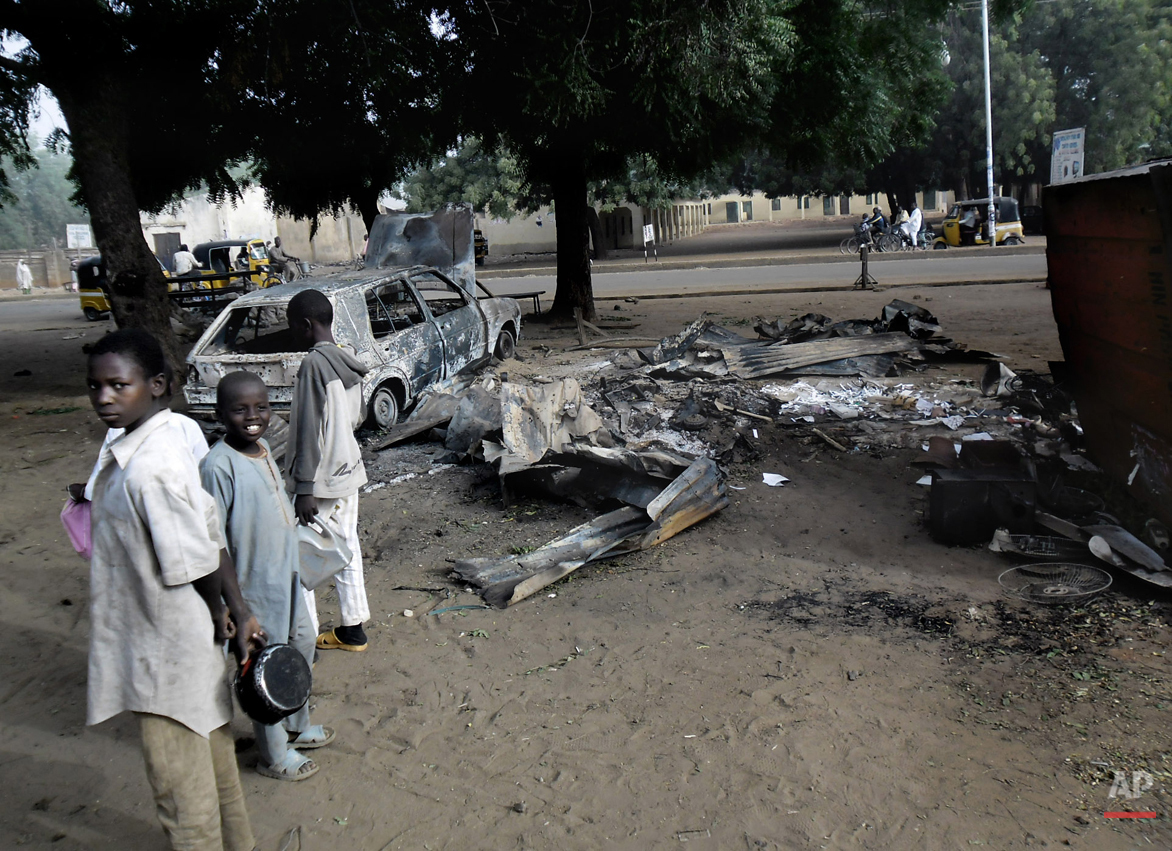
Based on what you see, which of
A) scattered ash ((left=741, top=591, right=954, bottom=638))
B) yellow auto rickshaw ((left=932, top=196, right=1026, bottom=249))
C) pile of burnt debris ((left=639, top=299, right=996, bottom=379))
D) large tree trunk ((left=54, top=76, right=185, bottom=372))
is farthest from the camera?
yellow auto rickshaw ((left=932, top=196, right=1026, bottom=249))

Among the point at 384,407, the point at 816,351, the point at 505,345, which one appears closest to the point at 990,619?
the point at 384,407

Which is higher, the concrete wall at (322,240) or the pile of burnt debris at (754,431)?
the concrete wall at (322,240)

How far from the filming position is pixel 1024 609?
168 inches

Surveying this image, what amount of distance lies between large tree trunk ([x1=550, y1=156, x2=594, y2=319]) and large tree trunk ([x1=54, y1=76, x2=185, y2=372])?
724 centimetres

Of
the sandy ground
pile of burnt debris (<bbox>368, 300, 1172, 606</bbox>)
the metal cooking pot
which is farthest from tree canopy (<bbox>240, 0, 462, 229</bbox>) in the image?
the metal cooking pot

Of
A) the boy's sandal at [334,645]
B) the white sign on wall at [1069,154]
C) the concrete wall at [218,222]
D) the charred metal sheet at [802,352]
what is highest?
the concrete wall at [218,222]

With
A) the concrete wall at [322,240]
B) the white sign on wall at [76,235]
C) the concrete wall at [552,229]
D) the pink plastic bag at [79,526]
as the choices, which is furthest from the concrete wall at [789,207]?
the pink plastic bag at [79,526]

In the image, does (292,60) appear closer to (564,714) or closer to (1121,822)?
(564,714)

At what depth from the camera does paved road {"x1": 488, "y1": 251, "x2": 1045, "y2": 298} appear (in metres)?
19.0

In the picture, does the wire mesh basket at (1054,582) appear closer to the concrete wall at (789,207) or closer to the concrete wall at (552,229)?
the concrete wall at (552,229)

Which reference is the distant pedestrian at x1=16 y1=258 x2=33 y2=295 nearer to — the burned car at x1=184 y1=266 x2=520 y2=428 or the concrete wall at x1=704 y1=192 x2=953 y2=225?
the burned car at x1=184 y1=266 x2=520 y2=428

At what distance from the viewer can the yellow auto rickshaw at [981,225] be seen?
27.3 meters

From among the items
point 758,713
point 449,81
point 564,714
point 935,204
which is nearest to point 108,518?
point 564,714

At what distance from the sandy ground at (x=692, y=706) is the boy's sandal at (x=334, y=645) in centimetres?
9
